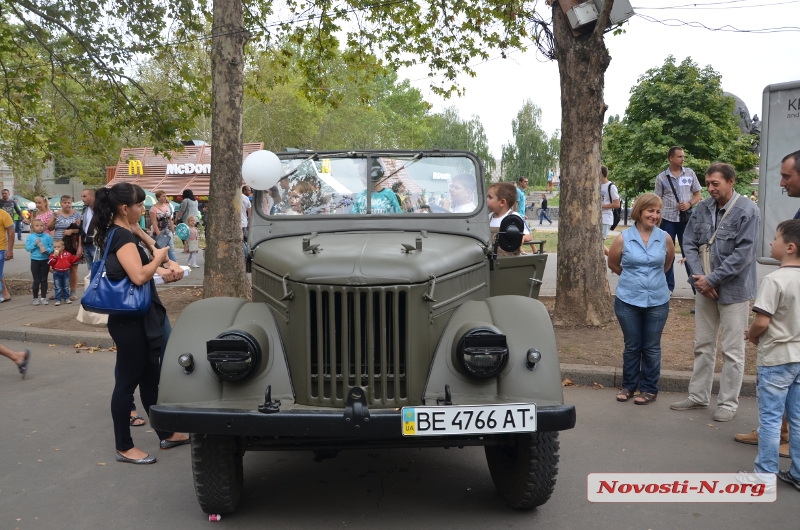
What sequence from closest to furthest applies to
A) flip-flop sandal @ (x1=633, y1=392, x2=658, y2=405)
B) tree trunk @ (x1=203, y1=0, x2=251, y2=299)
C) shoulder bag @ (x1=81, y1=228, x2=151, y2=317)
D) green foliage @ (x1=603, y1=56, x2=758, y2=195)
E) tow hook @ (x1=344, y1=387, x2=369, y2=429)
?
tow hook @ (x1=344, y1=387, x2=369, y2=429), shoulder bag @ (x1=81, y1=228, x2=151, y2=317), flip-flop sandal @ (x1=633, y1=392, x2=658, y2=405), tree trunk @ (x1=203, y1=0, x2=251, y2=299), green foliage @ (x1=603, y1=56, x2=758, y2=195)

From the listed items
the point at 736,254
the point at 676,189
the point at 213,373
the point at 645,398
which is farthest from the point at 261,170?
the point at 676,189

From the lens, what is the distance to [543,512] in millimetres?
3947

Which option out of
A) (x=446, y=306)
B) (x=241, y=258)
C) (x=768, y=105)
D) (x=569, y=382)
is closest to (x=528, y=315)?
(x=446, y=306)

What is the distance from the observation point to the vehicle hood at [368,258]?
3.64 metres

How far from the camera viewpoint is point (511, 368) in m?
3.64

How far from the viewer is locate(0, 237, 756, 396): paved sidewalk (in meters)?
6.41

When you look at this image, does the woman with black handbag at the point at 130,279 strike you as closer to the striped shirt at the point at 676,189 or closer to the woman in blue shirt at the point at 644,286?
the woman in blue shirt at the point at 644,286

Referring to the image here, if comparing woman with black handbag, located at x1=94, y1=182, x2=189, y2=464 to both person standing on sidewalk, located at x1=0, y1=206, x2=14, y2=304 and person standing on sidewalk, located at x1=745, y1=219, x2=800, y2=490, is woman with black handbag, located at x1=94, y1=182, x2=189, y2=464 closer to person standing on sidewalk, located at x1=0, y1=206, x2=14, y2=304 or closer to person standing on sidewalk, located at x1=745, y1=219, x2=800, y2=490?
person standing on sidewalk, located at x1=745, y1=219, x2=800, y2=490

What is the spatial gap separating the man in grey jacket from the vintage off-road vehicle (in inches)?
81.0

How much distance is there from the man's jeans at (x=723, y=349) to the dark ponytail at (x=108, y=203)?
4125 millimetres

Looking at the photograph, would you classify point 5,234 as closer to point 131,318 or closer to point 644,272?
point 131,318

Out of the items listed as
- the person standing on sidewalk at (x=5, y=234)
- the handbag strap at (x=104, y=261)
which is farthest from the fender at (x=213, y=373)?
the person standing on sidewalk at (x=5, y=234)

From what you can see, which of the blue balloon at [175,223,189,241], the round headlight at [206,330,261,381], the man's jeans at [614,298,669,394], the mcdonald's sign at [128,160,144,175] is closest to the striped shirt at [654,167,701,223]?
the man's jeans at [614,298,669,394]

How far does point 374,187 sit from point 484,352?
1.76 meters
